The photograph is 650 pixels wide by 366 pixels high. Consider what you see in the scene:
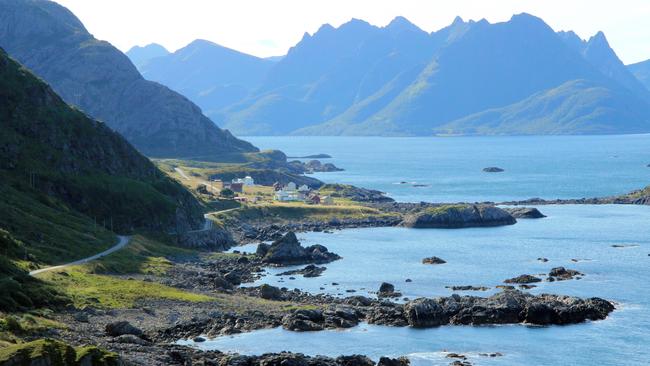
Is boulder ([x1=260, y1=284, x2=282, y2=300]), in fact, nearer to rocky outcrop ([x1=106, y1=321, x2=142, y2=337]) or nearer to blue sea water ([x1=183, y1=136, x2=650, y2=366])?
blue sea water ([x1=183, y1=136, x2=650, y2=366])

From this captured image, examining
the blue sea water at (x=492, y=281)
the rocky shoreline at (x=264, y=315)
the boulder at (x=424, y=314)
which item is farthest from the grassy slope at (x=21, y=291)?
the boulder at (x=424, y=314)

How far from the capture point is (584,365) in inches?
3169

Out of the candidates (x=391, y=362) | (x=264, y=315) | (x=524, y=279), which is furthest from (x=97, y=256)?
(x=524, y=279)

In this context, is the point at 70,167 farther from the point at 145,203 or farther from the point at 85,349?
the point at 85,349

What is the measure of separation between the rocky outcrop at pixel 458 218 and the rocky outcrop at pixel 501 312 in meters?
92.1

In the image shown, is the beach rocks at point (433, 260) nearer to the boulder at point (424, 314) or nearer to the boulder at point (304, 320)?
the boulder at point (424, 314)

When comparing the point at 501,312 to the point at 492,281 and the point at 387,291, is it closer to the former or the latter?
the point at 387,291

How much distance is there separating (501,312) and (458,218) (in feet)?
320

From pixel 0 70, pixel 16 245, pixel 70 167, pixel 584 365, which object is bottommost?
pixel 584 365

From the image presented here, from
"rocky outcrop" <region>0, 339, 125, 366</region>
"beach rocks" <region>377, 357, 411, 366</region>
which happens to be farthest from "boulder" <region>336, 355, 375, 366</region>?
"rocky outcrop" <region>0, 339, 125, 366</region>

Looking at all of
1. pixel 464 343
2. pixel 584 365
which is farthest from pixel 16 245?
pixel 584 365

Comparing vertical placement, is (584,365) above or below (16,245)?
below

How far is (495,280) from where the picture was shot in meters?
121

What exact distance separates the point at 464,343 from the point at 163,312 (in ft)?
94.9
